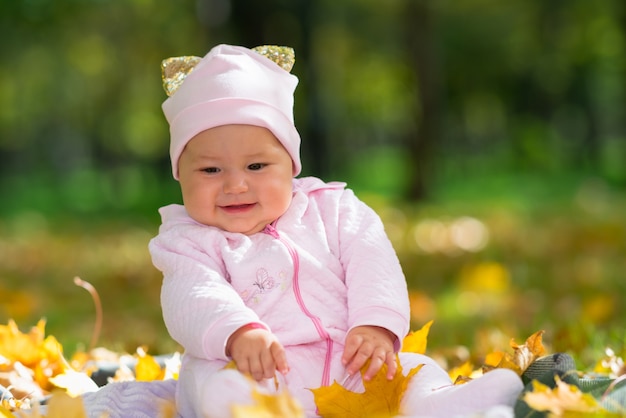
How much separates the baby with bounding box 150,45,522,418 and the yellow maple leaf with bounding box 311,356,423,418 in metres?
0.02

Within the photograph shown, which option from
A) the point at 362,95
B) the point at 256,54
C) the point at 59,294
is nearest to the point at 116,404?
the point at 256,54

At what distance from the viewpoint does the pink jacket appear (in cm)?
220

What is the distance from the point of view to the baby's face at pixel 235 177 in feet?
7.61

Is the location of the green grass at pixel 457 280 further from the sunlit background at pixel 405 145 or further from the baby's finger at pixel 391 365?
the baby's finger at pixel 391 365

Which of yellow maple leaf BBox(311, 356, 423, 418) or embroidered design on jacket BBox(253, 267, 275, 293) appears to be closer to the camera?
yellow maple leaf BBox(311, 356, 423, 418)

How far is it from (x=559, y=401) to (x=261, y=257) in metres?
0.88

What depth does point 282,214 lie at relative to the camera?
2443 millimetres

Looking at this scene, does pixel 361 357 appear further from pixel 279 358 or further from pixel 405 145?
pixel 405 145

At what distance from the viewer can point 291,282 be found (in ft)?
7.61

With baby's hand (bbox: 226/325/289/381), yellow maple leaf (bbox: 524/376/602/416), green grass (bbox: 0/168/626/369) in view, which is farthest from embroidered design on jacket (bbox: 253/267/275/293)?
green grass (bbox: 0/168/626/369)

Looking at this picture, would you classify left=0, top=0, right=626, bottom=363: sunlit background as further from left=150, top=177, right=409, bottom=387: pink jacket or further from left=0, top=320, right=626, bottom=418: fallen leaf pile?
left=150, top=177, right=409, bottom=387: pink jacket

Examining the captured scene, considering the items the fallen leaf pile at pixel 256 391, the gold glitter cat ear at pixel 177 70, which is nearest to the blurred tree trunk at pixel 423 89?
the fallen leaf pile at pixel 256 391

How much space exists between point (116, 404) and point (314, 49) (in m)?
12.0

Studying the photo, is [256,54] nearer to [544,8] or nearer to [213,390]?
[213,390]
